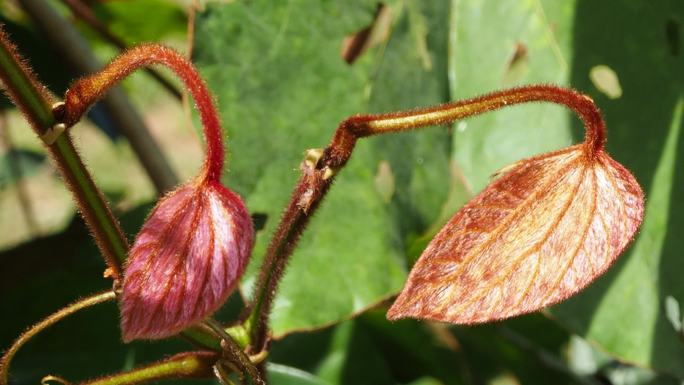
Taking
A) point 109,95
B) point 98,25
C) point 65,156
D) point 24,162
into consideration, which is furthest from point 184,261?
point 24,162

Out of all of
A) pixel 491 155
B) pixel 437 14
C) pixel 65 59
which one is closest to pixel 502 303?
pixel 491 155

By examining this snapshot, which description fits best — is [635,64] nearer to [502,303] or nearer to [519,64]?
[519,64]

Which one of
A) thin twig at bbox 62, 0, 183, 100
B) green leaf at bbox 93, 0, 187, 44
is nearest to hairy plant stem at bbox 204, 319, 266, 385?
thin twig at bbox 62, 0, 183, 100

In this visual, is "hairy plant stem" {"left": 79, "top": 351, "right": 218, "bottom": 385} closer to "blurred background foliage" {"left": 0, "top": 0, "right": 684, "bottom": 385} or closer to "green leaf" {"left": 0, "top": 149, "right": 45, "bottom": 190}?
"blurred background foliage" {"left": 0, "top": 0, "right": 684, "bottom": 385}

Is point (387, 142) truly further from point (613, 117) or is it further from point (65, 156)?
point (65, 156)

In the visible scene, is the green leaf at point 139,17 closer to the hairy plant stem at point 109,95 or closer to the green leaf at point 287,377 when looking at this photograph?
the hairy plant stem at point 109,95
